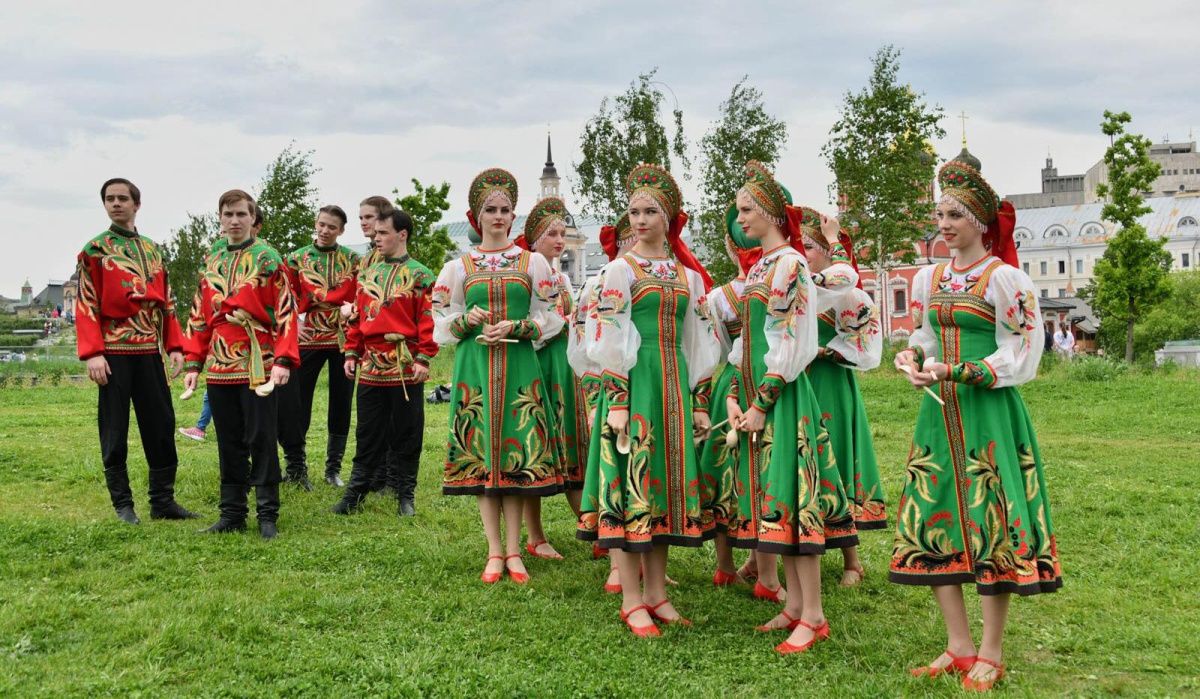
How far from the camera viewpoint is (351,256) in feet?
31.4

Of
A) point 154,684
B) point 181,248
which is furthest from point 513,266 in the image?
point 181,248

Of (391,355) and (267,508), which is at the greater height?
(391,355)

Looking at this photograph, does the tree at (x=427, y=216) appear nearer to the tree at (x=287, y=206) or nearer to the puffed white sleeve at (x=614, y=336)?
the tree at (x=287, y=206)

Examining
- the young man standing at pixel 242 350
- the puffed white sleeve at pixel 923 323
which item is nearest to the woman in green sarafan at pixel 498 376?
the young man standing at pixel 242 350

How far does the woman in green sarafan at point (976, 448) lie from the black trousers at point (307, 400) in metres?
5.80

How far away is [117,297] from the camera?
24.2 feet

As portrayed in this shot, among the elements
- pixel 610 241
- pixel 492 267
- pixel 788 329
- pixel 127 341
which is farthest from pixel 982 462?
pixel 127 341

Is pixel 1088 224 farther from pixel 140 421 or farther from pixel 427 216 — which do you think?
pixel 140 421

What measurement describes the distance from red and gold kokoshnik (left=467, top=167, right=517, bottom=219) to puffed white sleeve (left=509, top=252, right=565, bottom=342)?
0.43m

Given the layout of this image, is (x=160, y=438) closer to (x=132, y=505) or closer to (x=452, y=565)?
(x=132, y=505)

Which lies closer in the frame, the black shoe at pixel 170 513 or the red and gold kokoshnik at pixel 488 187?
the red and gold kokoshnik at pixel 488 187

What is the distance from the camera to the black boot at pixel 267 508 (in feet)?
23.7

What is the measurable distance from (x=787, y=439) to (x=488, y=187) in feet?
8.72

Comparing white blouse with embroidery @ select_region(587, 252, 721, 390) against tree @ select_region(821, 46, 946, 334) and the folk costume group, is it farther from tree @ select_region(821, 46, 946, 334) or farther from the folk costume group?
tree @ select_region(821, 46, 946, 334)
